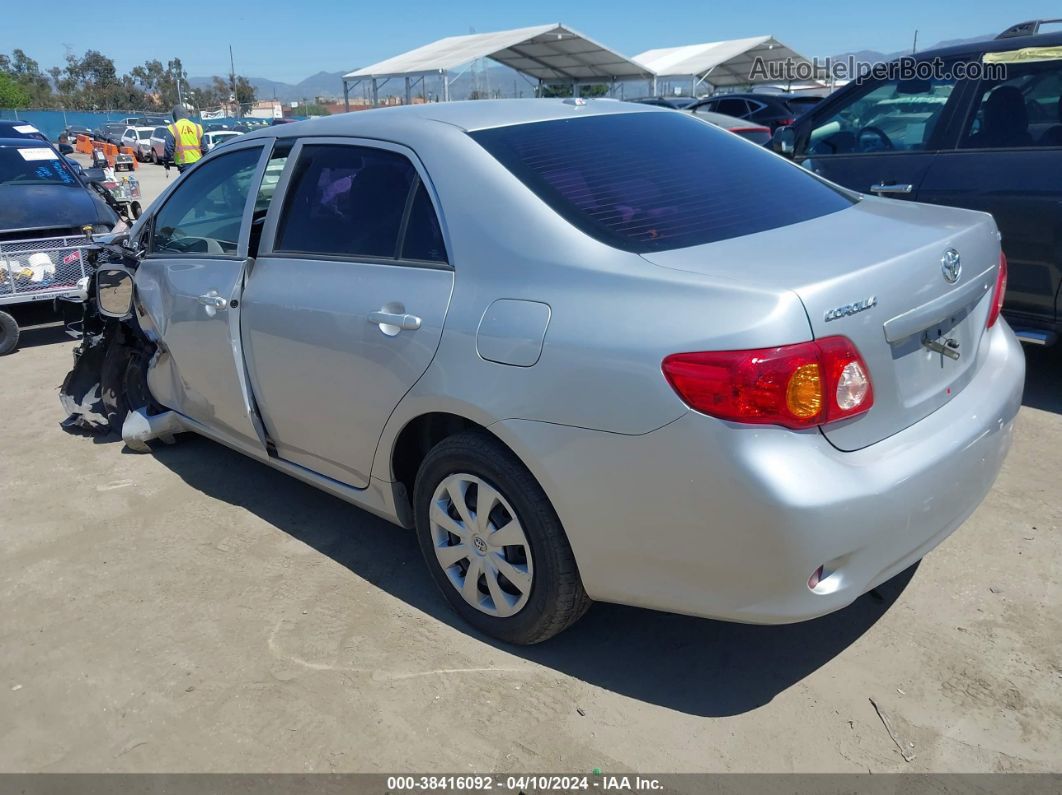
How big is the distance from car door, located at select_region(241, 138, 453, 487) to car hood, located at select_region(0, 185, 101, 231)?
4800mm

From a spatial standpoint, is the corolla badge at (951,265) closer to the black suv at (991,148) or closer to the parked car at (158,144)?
the black suv at (991,148)

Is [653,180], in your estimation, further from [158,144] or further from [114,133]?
[114,133]

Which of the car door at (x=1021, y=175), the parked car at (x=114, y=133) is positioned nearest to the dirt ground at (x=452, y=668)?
the car door at (x=1021, y=175)

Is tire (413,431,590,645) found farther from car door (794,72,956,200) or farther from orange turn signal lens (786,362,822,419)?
car door (794,72,956,200)

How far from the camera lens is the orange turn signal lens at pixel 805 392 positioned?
218 centimetres

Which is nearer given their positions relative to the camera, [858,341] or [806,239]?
[858,341]

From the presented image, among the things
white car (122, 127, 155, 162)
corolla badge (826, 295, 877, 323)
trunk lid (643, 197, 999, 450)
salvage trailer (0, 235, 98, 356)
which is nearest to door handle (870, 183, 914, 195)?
trunk lid (643, 197, 999, 450)

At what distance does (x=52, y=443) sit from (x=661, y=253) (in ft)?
14.0

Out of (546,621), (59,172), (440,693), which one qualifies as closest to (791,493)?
(546,621)

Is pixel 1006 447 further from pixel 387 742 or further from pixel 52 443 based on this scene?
pixel 52 443

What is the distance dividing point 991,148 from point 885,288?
126 inches

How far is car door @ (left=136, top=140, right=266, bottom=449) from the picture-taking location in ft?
12.4

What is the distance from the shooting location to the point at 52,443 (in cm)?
517

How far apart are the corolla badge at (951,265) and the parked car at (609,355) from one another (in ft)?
0.03
